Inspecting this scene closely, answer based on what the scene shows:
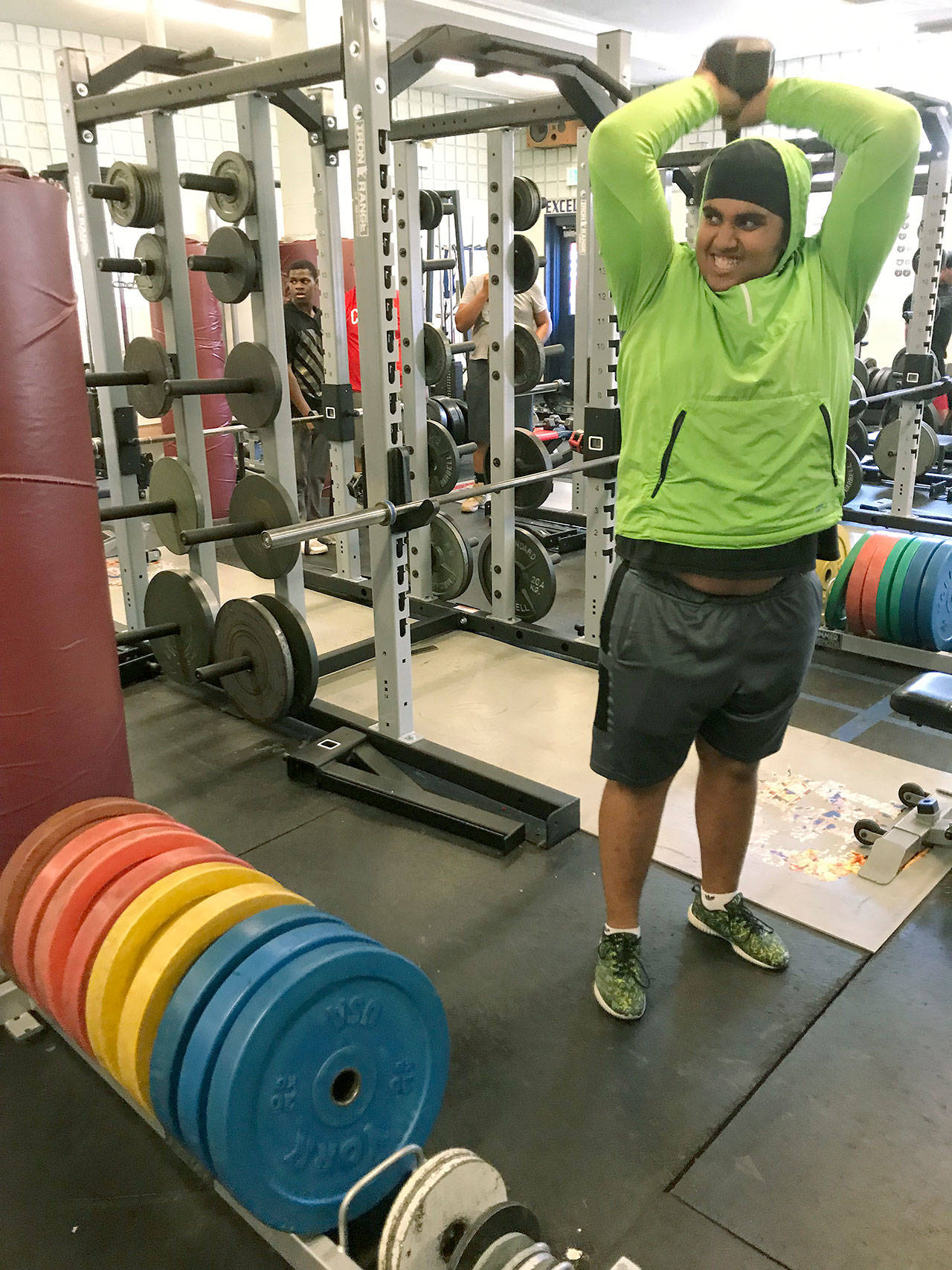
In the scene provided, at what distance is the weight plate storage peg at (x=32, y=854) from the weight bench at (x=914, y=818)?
1.56m

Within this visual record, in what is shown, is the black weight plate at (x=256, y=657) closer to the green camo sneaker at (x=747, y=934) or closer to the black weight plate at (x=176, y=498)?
the black weight plate at (x=176, y=498)

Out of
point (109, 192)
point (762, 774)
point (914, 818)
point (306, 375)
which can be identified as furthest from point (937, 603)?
point (306, 375)

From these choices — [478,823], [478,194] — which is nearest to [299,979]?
[478,823]

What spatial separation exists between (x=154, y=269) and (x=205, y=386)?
50 cm

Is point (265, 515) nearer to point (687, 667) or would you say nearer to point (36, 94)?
point (687, 667)

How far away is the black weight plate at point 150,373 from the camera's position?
9.14 ft

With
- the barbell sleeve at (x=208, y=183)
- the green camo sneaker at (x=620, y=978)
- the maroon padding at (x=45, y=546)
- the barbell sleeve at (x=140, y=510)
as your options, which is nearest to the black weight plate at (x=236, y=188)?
the barbell sleeve at (x=208, y=183)

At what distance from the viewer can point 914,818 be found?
2277 mm

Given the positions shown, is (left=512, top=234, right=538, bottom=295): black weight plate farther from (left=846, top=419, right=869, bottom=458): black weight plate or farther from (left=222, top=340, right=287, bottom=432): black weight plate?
(left=846, top=419, right=869, bottom=458): black weight plate

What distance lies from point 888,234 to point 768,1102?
4.45 ft

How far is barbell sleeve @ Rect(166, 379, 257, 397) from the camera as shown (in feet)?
8.80

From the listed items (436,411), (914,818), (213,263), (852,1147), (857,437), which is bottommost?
(852,1147)

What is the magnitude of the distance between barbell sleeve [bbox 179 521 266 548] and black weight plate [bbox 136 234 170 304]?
0.73 metres

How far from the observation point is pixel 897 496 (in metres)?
5.03
